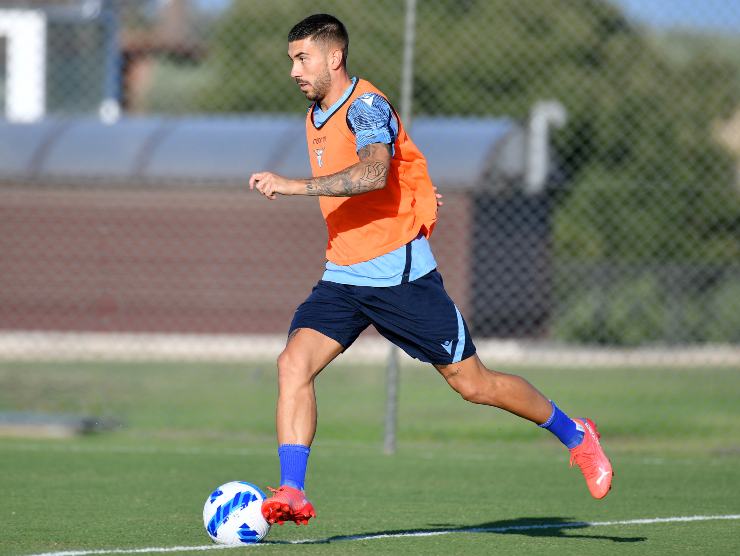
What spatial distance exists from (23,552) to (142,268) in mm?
11228

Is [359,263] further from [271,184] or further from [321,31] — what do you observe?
[321,31]

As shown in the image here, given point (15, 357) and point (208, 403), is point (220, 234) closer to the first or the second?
point (15, 357)

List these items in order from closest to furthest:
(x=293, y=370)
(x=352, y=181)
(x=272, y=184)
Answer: (x=272, y=184) → (x=352, y=181) → (x=293, y=370)

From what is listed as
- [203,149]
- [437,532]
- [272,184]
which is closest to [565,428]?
[437,532]

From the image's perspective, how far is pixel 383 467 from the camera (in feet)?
29.1

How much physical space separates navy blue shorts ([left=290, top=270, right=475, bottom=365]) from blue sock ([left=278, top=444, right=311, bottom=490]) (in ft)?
1.74

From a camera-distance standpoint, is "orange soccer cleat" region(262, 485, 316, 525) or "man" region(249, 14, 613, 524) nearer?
"orange soccer cleat" region(262, 485, 316, 525)

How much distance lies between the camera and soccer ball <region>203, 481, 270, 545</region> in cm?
560

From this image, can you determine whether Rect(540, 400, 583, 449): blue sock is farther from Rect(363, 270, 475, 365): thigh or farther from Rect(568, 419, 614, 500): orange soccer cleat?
Rect(363, 270, 475, 365): thigh

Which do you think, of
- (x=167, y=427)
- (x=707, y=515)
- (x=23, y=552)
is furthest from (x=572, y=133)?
(x=23, y=552)

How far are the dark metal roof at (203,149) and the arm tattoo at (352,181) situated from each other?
39.1 ft

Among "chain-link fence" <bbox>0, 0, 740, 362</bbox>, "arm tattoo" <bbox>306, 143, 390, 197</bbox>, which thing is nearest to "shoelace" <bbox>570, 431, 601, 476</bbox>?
"arm tattoo" <bbox>306, 143, 390, 197</bbox>

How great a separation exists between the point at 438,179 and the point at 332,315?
1166 centimetres

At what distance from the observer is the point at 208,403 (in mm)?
13289
